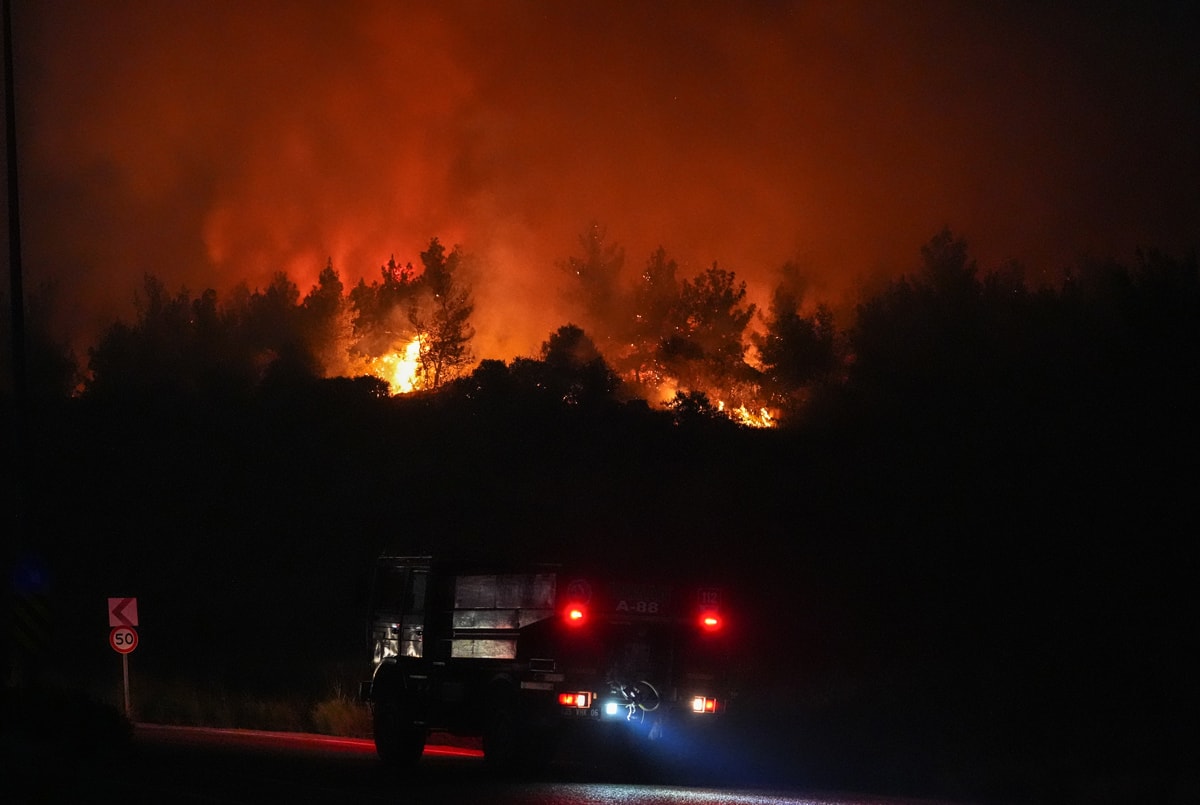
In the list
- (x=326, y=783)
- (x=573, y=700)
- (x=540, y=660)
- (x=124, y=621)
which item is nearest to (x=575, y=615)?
(x=540, y=660)

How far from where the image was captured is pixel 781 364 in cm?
6962

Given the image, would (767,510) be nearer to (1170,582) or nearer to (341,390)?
(1170,582)

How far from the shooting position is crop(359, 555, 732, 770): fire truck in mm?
17422

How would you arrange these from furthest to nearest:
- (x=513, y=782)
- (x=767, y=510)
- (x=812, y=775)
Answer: (x=767, y=510) < (x=812, y=775) < (x=513, y=782)

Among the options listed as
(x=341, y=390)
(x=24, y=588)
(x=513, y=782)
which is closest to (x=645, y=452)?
(x=341, y=390)

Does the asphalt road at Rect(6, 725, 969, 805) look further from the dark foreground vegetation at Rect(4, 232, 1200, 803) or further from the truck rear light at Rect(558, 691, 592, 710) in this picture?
the dark foreground vegetation at Rect(4, 232, 1200, 803)

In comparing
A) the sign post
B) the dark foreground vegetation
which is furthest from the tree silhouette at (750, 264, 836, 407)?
the sign post

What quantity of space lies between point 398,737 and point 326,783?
2.44 metres

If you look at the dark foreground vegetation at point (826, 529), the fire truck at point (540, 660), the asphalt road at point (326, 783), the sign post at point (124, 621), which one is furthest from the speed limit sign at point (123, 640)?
the fire truck at point (540, 660)

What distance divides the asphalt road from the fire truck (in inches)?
23.1

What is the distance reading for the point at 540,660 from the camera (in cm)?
1739

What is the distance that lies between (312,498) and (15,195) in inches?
1436

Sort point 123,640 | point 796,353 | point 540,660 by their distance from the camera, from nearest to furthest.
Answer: point 540,660 → point 123,640 → point 796,353

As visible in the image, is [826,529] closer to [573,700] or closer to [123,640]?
[123,640]
